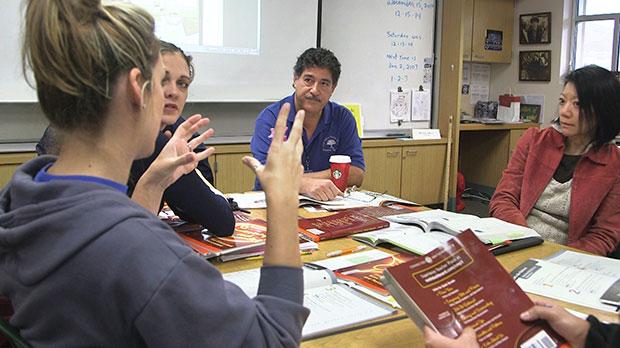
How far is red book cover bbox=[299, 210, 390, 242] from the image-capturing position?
165cm

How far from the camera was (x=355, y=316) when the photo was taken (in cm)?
108

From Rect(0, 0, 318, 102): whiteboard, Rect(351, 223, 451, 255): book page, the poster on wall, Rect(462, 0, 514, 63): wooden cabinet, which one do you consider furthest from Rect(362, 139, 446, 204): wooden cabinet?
Rect(351, 223, 451, 255): book page

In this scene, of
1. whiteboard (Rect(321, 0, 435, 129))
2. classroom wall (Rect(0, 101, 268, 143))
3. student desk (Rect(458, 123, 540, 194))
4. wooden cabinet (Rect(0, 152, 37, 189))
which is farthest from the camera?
student desk (Rect(458, 123, 540, 194))

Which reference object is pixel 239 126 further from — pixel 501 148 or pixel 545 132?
pixel 501 148

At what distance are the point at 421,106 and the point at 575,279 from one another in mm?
3641

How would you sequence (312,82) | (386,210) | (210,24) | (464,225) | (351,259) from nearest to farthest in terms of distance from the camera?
1. (351,259)
2. (464,225)
3. (386,210)
4. (312,82)
5. (210,24)

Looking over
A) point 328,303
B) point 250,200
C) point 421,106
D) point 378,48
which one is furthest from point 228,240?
point 421,106

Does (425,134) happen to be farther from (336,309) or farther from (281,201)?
(281,201)

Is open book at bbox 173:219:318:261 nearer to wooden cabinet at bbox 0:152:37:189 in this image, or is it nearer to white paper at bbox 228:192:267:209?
white paper at bbox 228:192:267:209

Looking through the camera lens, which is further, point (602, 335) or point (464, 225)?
point (464, 225)

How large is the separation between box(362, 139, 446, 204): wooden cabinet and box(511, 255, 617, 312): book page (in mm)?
2927

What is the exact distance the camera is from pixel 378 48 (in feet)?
14.7

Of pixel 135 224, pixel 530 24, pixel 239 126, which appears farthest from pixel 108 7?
pixel 530 24

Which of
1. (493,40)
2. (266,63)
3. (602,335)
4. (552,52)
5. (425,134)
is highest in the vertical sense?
(493,40)
